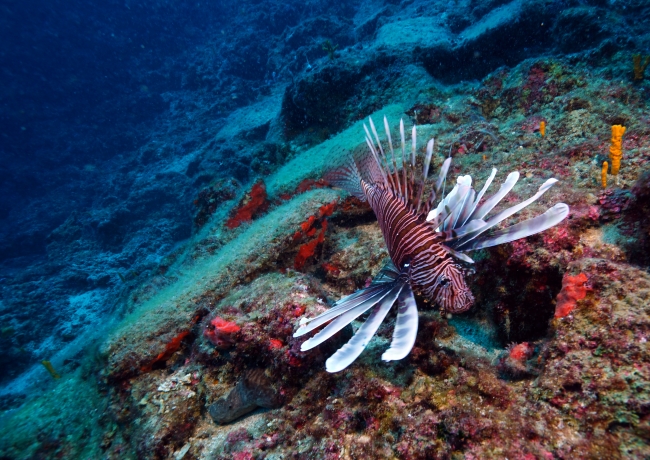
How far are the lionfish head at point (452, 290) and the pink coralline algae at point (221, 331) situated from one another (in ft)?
6.12

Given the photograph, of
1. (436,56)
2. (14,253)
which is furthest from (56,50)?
(436,56)

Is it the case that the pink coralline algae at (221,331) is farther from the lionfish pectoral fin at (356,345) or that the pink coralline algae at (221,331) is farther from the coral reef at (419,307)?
the lionfish pectoral fin at (356,345)

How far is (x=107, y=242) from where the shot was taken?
1538 centimetres

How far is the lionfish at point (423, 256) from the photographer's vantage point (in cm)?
134

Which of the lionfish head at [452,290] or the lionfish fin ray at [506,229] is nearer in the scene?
the lionfish fin ray at [506,229]

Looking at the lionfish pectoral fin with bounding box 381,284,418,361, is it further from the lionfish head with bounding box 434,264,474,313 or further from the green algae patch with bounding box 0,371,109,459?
the green algae patch with bounding box 0,371,109,459

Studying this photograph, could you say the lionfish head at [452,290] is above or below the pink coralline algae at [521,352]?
above

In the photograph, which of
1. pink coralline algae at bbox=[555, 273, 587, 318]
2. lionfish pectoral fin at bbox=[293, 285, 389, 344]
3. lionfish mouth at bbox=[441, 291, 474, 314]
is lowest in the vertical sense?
pink coralline algae at bbox=[555, 273, 587, 318]

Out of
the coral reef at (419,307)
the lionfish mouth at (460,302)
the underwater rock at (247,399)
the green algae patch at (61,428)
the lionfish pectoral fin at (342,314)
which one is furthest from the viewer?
the green algae patch at (61,428)

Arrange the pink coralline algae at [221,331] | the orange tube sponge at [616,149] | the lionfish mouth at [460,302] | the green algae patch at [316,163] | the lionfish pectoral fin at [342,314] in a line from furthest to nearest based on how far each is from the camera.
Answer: the green algae patch at [316,163], the pink coralline algae at [221,331], the orange tube sponge at [616,149], the lionfish mouth at [460,302], the lionfish pectoral fin at [342,314]

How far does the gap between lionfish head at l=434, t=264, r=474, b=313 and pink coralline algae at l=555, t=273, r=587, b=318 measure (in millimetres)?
417

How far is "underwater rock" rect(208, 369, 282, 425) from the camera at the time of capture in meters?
2.58

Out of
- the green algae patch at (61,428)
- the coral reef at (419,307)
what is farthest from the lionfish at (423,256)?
the green algae patch at (61,428)

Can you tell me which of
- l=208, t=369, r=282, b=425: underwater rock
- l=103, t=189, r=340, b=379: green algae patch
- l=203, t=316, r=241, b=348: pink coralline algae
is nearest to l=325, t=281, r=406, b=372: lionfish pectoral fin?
l=208, t=369, r=282, b=425: underwater rock
